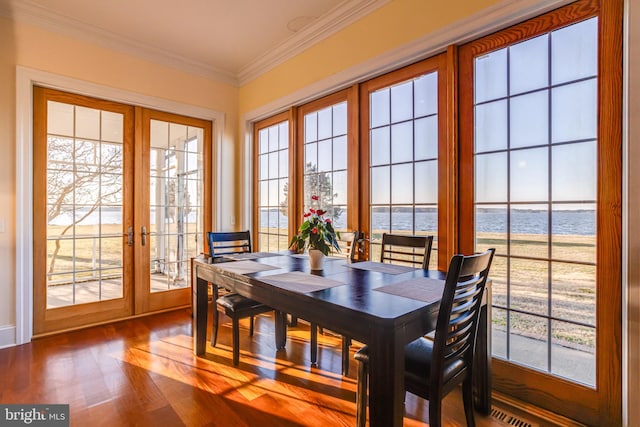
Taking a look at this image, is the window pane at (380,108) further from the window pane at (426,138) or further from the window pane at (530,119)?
the window pane at (530,119)

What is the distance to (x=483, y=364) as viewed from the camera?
5.78 ft

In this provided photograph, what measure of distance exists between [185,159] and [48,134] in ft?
4.17

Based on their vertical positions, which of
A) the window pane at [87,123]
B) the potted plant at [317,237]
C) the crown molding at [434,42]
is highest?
the crown molding at [434,42]

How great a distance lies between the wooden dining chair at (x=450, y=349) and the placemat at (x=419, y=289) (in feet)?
0.36

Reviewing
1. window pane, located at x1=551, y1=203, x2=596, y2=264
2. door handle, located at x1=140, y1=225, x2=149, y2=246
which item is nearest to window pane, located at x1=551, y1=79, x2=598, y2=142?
window pane, located at x1=551, y1=203, x2=596, y2=264

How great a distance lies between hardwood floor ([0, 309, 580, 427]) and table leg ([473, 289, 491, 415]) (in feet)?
0.25

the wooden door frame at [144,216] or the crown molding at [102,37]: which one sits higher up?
the crown molding at [102,37]

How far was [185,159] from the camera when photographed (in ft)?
12.8

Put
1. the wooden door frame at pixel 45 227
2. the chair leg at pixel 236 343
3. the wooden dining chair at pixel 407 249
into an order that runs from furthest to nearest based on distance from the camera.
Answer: the wooden door frame at pixel 45 227 → the chair leg at pixel 236 343 → the wooden dining chair at pixel 407 249

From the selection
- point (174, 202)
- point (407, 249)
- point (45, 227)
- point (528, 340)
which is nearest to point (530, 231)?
point (528, 340)

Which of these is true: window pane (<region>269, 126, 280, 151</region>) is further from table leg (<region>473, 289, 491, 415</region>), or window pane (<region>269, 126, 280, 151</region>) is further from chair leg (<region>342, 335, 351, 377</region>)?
table leg (<region>473, 289, 491, 415</region>)

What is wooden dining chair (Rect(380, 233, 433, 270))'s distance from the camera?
2.20 m

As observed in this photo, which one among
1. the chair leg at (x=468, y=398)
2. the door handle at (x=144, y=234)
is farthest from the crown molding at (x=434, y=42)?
the door handle at (x=144, y=234)

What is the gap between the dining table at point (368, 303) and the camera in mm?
1169
